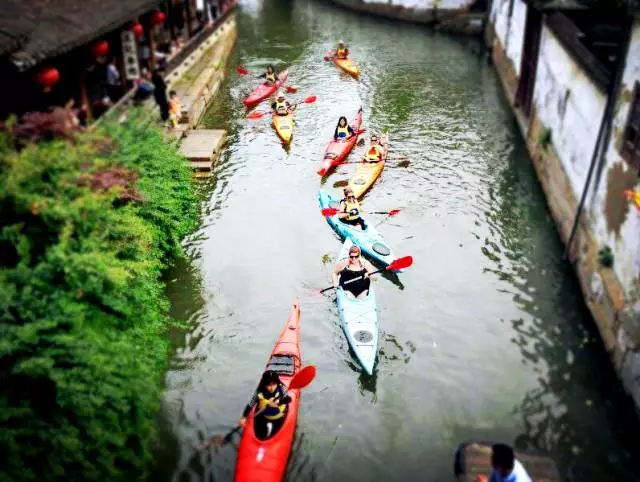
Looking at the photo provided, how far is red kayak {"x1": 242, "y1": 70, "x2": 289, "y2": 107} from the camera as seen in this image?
2091 cm

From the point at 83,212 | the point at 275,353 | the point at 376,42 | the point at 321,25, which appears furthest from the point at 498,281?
the point at 321,25

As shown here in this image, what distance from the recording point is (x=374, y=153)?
1598cm

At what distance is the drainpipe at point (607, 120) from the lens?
30.4 ft

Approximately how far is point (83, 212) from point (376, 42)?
25.5 metres

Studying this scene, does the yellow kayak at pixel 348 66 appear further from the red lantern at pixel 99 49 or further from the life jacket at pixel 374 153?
the red lantern at pixel 99 49

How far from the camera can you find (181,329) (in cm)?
1055

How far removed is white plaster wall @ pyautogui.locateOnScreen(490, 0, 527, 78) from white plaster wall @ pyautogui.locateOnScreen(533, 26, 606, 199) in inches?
152

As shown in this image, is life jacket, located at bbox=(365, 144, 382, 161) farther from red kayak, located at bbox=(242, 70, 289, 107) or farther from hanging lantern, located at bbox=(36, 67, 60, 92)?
hanging lantern, located at bbox=(36, 67, 60, 92)

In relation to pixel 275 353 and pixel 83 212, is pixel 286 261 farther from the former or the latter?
pixel 83 212

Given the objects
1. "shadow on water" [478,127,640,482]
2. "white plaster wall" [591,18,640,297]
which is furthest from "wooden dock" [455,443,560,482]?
"white plaster wall" [591,18,640,297]

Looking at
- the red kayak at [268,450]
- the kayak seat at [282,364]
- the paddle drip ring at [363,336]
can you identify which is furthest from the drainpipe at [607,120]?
the red kayak at [268,450]

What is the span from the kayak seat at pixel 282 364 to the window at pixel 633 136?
6.65 metres

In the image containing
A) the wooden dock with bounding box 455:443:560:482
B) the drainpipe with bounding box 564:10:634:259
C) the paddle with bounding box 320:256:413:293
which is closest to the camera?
the wooden dock with bounding box 455:443:560:482

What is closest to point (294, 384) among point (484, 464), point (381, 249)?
point (484, 464)
